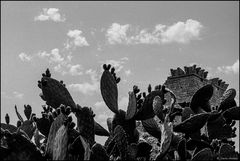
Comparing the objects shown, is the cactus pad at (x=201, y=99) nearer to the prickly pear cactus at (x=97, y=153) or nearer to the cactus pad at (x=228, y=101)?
the cactus pad at (x=228, y=101)

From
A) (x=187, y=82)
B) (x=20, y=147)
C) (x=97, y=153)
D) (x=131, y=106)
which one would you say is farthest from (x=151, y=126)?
(x=187, y=82)

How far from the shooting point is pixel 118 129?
5.73ft

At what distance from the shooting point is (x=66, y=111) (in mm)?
1671

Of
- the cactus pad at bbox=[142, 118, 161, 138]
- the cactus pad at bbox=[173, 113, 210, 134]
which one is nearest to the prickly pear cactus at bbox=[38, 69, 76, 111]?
the cactus pad at bbox=[142, 118, 161, 138]

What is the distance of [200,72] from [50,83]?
18.3 m

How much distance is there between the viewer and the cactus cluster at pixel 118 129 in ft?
5.01

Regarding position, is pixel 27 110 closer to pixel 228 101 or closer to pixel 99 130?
pixel 99 130

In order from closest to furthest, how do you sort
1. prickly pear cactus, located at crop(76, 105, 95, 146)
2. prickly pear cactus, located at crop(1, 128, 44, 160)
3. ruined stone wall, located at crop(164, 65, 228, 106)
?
prickly pear cactus, located at crop(1, 128, 44, 160) → prickly pear cactus, located at crop(76, 105, 95, 146) → ruined stone wall, located at crop(164, 65, 228, 106)

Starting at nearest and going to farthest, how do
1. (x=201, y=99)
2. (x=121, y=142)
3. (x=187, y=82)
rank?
Result: (x=121, y=142)
(x=201, y=99)
(x=187, y=82)

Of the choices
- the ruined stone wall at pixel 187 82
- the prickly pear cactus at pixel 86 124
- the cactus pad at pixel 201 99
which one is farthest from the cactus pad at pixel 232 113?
the ruined stone wall at pixel 187 82

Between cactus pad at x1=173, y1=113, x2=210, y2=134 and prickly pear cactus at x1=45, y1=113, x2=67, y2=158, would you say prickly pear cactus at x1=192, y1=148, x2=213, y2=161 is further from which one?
prickly pear cactus at x1=45, y1=113, x2=67, y2=158

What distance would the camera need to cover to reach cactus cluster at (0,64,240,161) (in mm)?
1526

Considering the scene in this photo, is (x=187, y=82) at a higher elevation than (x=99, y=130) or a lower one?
higher

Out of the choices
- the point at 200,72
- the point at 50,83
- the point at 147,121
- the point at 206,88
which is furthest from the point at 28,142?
the point at 200,72
